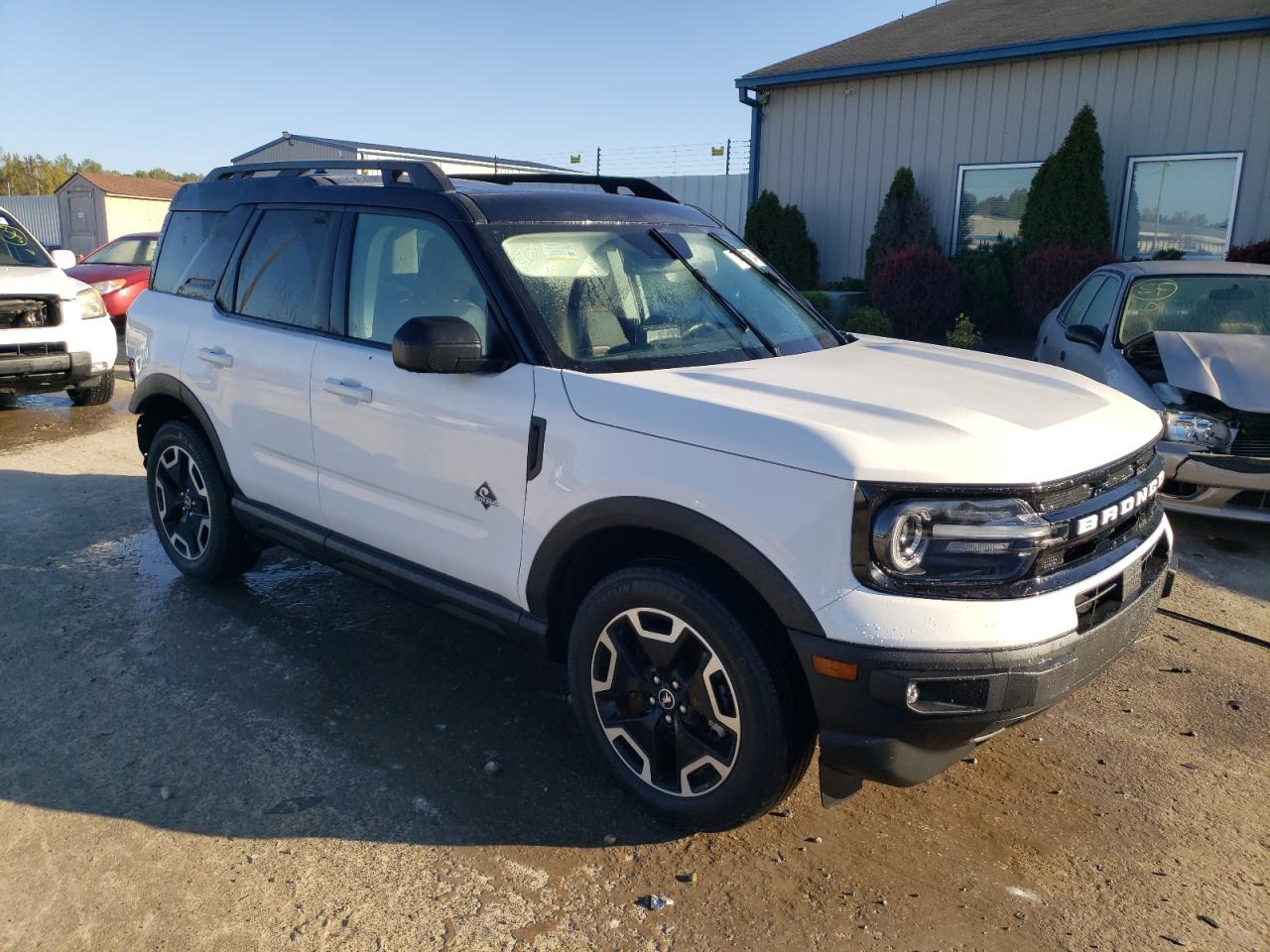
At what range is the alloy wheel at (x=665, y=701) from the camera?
2824 millimetres

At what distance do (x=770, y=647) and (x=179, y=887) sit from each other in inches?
70.6

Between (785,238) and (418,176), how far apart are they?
11.8 meters

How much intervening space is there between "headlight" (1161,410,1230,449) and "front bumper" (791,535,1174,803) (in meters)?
3.47

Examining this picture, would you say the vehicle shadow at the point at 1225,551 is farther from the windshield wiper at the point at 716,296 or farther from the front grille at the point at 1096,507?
the windshield wiper at the point at 716,296

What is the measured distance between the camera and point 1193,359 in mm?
5875

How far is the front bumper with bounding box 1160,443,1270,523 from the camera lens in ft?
17.7

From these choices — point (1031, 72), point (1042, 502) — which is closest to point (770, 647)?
point (1042, 502)

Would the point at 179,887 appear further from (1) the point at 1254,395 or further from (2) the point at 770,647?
(1) the point at 1254,395

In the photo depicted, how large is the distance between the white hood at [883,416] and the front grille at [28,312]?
7.74 m

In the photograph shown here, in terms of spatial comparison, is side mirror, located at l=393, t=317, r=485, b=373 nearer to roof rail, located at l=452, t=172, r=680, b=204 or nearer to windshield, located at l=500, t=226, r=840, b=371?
windshield, located at l=500, t=226, r=840, b=371

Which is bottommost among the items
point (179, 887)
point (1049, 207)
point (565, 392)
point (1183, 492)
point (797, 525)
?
point (179, 887)

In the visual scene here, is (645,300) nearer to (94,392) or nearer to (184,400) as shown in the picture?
(184,400)

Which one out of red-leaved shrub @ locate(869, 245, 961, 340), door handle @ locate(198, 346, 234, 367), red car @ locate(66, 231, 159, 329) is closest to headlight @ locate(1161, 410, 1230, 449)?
door handle @ locate(198, 346, 234, 367)

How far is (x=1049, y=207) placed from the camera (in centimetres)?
1226
